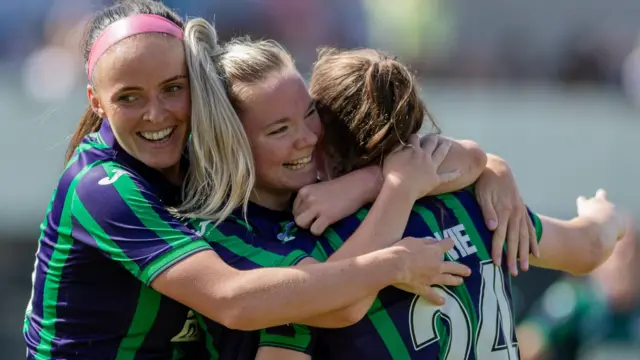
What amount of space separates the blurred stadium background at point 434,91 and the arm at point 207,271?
20.2ft

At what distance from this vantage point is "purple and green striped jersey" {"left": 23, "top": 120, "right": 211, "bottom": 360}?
3.31 meters

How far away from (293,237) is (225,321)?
0.33 metres

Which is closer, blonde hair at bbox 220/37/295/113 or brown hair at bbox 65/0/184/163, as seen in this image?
blonde hair at bbox 220/37/295/113

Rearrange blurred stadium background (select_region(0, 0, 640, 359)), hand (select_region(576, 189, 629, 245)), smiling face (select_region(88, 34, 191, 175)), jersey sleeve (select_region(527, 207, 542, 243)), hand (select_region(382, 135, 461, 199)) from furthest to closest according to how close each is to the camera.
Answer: blurred stadium background (select_region(0, 0, 640, 359)) → hand (select_region(576, 189, 629, 245)) → jersey sleeve (select_region(527, 207, 542, 243)) → smiling face (select_region(88, 34, 191, 175)) → hand (select_region(382, 135, 461, 199))

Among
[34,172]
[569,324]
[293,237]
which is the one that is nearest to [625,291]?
[569,324]

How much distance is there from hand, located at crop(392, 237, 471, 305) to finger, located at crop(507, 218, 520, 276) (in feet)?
0.82

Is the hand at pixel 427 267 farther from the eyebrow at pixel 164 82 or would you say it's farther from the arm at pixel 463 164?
the eyebrow at pixel 164 82

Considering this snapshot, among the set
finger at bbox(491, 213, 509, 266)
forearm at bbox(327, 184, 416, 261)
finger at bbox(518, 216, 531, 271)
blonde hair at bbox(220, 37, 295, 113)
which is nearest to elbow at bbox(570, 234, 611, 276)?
finger at bbox(518, 216, 531, 271)

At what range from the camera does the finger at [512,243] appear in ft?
11.6

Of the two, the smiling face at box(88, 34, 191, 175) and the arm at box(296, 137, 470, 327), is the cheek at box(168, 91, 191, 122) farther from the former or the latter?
the arm at box(296, 137, 470, 327)

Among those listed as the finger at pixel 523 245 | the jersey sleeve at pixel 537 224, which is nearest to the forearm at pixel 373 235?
the finger at pixel 523 245

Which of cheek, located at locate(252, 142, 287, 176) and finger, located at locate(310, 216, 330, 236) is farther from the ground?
cheek, located at locate(252, 142, 287, 176)

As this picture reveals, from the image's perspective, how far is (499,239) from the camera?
11.5ft

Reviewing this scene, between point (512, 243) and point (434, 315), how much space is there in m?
0.39
